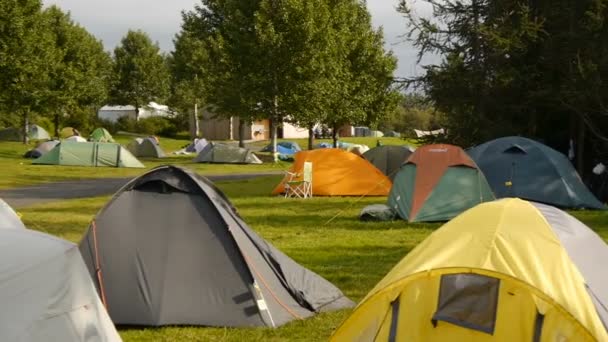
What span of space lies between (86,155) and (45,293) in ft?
95.5

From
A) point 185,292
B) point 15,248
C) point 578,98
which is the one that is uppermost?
point 578,98

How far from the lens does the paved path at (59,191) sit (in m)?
20.0

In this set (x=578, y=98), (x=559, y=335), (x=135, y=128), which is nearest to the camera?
(x=559, y=335)

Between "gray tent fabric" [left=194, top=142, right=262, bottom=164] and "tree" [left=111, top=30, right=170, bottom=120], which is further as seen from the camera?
"tree" [left=111, top=30, right=170, bottom=120]

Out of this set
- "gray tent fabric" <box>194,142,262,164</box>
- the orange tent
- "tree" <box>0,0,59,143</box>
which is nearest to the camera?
the orange tent

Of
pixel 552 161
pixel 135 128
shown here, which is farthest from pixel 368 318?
pixel 135 128

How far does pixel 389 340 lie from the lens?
5668 mm

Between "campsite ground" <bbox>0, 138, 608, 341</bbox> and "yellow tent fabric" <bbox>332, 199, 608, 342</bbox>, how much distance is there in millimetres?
1957

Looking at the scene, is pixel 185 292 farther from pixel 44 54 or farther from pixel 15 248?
pixel 44 54

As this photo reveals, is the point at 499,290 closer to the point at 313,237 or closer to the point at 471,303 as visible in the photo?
the point at 471,303

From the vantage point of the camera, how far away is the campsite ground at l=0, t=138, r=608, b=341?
7.69m

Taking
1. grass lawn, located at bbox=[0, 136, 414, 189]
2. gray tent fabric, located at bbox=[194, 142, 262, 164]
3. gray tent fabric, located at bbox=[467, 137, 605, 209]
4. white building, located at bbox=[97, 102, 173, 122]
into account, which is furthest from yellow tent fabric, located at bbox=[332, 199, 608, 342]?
white building, located at bbox=[97, 102, 173, 122]

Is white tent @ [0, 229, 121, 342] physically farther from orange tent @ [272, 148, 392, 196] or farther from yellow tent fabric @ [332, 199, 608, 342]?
orange tent @ [272, 148, 392, 196]

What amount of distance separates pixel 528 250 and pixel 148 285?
3863 millimetres
